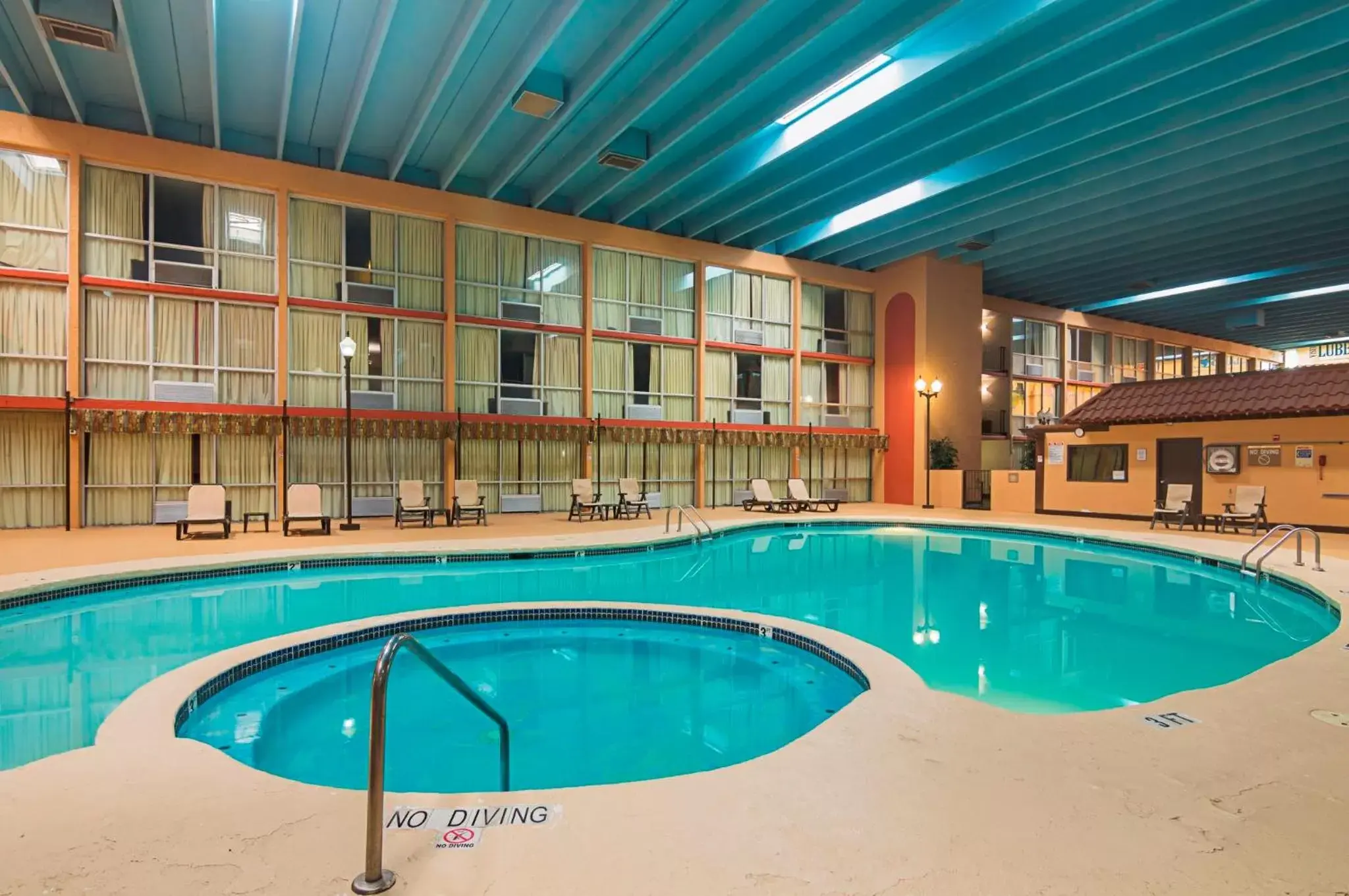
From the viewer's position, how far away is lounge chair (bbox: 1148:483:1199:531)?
13.8m

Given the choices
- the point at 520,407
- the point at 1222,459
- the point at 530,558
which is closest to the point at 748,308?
the point at 520,407

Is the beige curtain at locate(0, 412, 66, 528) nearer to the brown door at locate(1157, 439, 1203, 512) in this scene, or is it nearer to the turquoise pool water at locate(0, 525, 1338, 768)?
the turquoise pool water at locate(0, 525, 1338, 768)

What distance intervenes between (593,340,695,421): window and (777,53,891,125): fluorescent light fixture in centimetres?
638

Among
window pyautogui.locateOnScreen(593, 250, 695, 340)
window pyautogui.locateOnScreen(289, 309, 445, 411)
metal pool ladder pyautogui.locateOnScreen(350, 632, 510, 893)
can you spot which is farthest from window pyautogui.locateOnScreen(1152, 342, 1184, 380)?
metal pool ladder pyautogui.locateOnScreen(350, 632, 510, 893)

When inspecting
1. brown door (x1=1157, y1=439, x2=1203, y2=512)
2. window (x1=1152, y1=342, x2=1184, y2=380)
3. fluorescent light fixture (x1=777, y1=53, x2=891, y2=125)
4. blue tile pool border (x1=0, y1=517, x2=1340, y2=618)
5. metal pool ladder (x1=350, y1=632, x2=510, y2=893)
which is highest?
fluorescent light fixture (x1=777, y1=53, x2=891, y2=125)

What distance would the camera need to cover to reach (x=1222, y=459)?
14.0 meters

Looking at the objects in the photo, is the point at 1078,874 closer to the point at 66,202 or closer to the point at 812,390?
the point at 66,202

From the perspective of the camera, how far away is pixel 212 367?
13.0m

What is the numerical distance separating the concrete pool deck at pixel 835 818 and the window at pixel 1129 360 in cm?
2613

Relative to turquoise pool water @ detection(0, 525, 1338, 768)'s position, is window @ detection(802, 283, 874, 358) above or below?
above

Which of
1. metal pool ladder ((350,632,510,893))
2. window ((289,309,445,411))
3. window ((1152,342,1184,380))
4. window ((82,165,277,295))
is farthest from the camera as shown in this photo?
window ((1152,342,1184,380))

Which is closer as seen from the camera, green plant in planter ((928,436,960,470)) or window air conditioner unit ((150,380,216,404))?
window air conditioner unit ((150,380,216,404))

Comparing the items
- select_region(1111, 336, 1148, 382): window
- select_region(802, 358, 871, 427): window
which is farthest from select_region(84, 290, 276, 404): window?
select_region(1111, 336, 1148, 382): window

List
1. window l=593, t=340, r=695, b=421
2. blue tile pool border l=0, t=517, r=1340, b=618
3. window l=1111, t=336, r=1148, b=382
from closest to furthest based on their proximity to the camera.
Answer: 1. blue tile pool border l=0, t=517, r=1340, b=618
2. window l=593, t=340, r=695, b=421
3. window l=1111, t=336, r=1148, b=382
